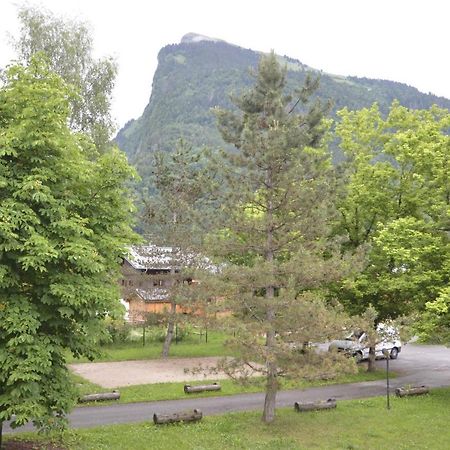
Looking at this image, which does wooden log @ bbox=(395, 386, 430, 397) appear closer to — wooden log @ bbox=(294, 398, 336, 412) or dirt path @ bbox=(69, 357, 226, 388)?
wooden log @ bbox=(294, 398, 336, 412)

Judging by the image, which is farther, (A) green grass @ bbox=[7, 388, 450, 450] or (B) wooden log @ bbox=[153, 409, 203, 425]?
(B) wooden log @ bbox=[153, 409, 203, 425]

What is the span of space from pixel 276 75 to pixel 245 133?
7.72ft

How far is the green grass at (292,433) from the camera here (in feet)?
55.2

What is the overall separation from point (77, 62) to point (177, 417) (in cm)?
2340

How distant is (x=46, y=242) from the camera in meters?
12.0

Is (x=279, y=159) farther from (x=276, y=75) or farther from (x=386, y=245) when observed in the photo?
(x=386, y=245)

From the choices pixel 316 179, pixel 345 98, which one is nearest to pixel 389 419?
pixel 316 179

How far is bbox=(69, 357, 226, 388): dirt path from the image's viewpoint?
2670cm

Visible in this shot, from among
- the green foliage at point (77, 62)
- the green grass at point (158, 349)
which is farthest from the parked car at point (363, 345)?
the green foliage at point (77, 62)

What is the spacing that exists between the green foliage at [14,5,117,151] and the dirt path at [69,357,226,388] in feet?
42.1

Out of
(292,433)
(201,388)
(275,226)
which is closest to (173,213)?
(201,388)

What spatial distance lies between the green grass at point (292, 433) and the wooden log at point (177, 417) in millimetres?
237

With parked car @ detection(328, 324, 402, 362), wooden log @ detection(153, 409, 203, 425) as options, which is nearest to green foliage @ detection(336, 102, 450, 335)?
parked car @ detection(328, 324, 402, 362)

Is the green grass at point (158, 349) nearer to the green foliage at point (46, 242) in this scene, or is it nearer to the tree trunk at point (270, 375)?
the tree trunk at point (270, 375)
